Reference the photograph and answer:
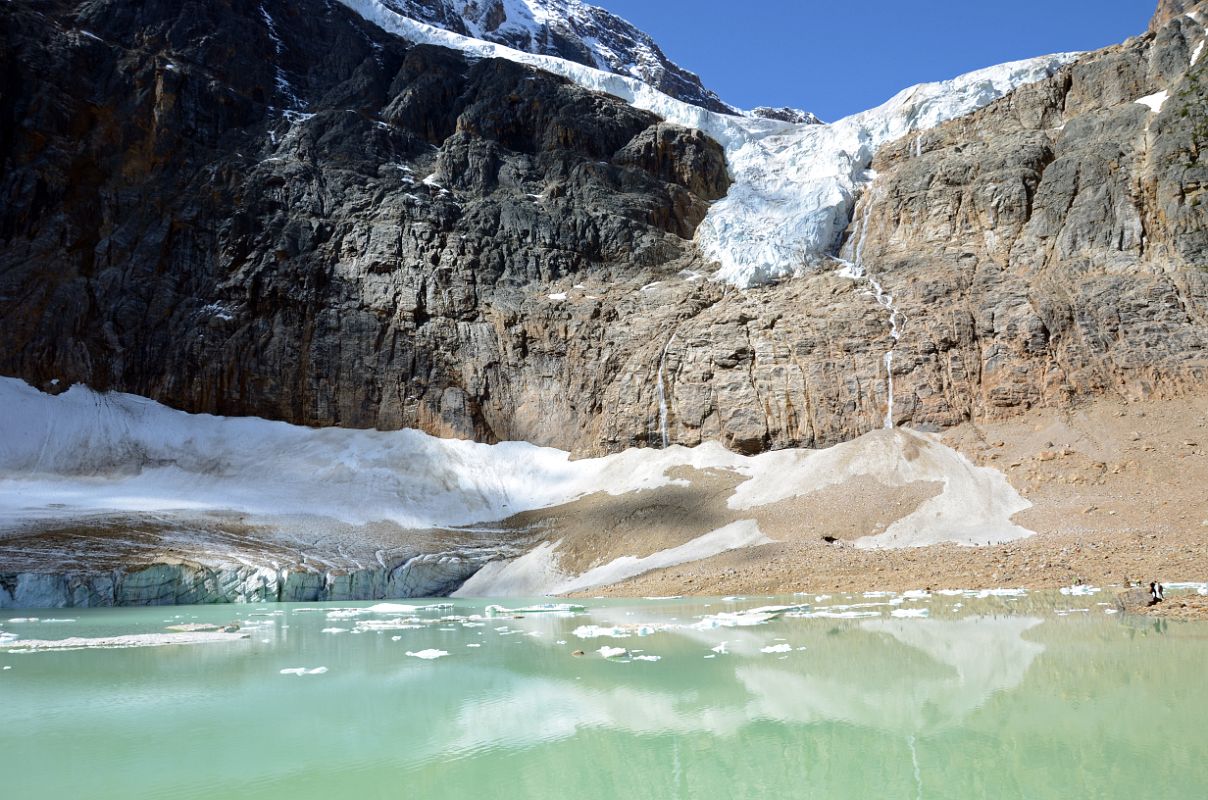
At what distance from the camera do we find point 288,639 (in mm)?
19453

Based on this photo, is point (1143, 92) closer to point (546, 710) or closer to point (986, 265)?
point (986, 265)

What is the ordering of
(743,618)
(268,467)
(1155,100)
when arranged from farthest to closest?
1. (268,467)
2. (1155,100)
3. (743,618)

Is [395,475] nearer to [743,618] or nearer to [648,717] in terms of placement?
[743,618]

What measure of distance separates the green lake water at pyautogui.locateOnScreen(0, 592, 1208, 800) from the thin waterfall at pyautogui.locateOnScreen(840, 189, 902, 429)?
99.2 feet

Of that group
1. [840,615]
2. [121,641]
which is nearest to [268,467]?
[121,641]

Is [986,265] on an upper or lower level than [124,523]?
upper

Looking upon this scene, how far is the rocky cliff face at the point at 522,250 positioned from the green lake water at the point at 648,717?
1276 inches

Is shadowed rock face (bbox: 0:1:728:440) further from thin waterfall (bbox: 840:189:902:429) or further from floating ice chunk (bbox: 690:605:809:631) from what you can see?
floating ice chunk (bbox: 690:605:809:631)

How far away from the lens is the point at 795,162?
69.6 metres

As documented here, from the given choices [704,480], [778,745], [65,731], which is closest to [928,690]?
[778,745]

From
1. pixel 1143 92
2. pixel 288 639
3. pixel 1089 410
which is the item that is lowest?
pixel 288 639

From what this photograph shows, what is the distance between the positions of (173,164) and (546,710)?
212 feet

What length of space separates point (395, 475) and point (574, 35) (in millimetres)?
103378

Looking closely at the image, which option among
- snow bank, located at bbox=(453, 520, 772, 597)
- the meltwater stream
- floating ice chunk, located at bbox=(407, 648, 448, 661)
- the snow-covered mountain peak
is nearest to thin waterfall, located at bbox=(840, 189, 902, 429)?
the meltwater stream
